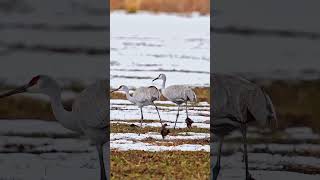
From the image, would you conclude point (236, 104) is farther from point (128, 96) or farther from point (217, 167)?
point (128, 96)

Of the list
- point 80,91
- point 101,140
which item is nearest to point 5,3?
point 80,91

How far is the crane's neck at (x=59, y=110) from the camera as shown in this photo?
3.66 metres

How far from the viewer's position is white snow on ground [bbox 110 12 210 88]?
4.78 metres

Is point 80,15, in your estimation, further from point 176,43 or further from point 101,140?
point 176,43

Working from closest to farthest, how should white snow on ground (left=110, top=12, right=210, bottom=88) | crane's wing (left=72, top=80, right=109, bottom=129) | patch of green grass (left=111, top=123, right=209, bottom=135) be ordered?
crane's wing (left=72, top=80, right=109, bottom=129) → patch of green grass (left=111, top=123, right=209, bottom=135) → white snow on ground (left=110, top=12, right=210, bottom=88)

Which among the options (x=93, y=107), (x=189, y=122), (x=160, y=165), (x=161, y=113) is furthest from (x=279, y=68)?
(x=93, y=107)

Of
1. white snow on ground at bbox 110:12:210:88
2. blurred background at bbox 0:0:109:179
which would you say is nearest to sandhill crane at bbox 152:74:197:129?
white snow on ground at bbox 110:12:210:88

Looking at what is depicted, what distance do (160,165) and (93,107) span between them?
508 mm

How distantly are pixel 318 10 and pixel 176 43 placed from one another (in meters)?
1.92

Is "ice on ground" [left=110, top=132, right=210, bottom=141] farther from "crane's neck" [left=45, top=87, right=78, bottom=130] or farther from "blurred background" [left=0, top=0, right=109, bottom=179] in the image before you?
"crane's neck" [left=45, top=87, right=78, bottom=130]

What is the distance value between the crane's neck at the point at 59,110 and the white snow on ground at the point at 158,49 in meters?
0.77

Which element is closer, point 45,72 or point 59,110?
point 59,110

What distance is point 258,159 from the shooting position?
387 centimetres

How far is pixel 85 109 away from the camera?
3631 mm
